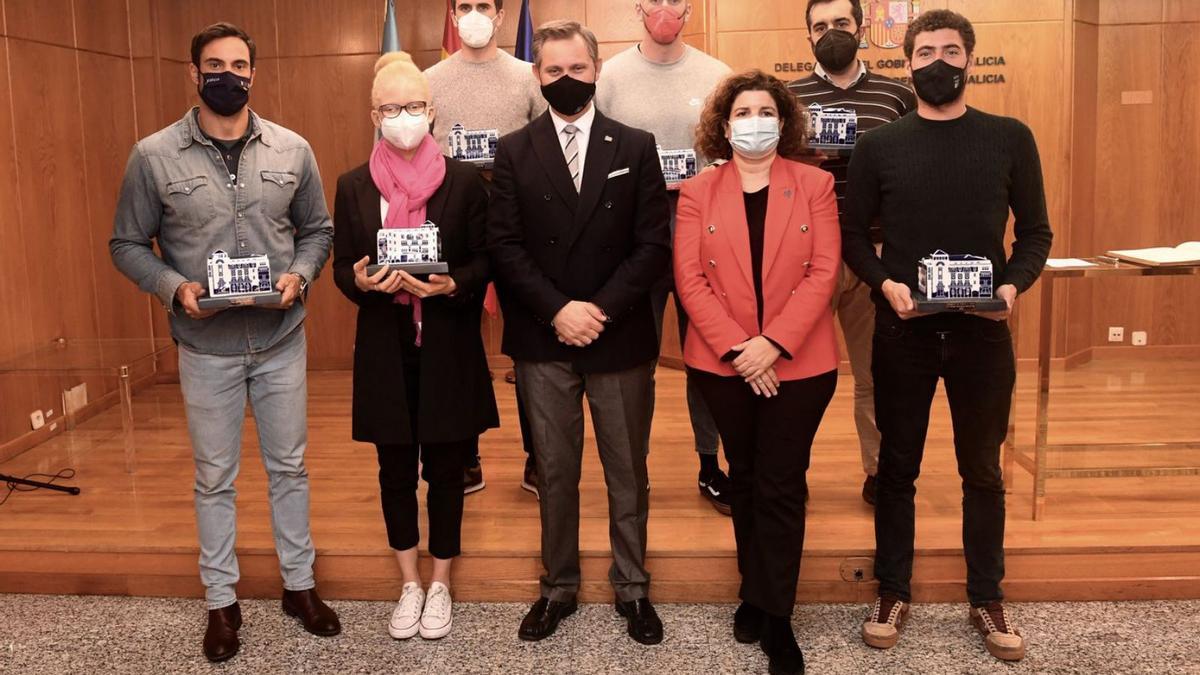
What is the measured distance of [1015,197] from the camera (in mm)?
2963

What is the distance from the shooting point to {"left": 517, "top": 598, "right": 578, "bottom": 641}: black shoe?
3.24 meters

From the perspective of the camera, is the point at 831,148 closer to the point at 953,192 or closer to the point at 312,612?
the point at 953,192

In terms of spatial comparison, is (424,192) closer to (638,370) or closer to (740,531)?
(638,370)

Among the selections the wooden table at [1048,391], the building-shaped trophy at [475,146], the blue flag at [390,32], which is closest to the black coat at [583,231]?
the building-shaped trophy at [475,146]

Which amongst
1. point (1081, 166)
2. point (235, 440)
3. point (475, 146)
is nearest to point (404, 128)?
point (475, 146)

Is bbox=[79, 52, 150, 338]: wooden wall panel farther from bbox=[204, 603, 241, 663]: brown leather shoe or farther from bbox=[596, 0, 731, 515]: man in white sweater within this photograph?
bbox=[596, 0, 731, 515]: man in white sweater

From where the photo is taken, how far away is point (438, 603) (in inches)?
131

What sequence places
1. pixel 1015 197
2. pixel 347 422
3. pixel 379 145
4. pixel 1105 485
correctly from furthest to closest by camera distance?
pixel 347 422 < pixel 1105 485 < pixel 379 145 < pixel 1015 197

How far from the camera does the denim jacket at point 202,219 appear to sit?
304 cm

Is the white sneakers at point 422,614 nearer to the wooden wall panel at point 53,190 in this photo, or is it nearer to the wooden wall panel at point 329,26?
the wooden wall panel at point 53,190

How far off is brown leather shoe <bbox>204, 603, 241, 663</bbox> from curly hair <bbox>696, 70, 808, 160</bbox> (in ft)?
6.69

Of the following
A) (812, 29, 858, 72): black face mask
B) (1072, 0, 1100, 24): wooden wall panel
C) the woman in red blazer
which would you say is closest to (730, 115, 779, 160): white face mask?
the woman in red blazer

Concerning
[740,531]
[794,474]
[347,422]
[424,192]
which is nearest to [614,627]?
[740,531]

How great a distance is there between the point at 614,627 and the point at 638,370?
83cm
